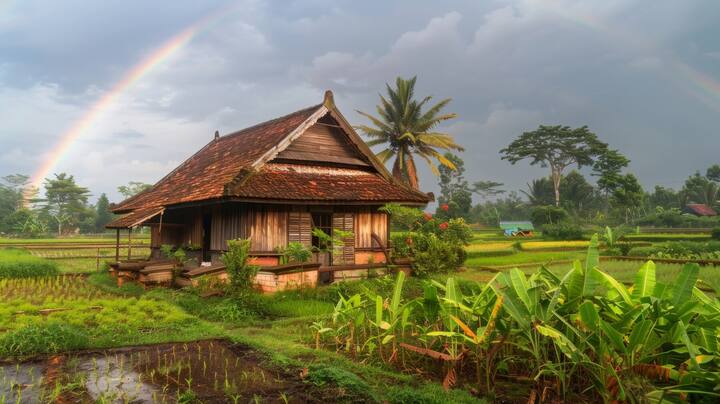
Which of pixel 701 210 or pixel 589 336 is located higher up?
pixel 701 210

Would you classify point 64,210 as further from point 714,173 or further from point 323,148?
point 714,173

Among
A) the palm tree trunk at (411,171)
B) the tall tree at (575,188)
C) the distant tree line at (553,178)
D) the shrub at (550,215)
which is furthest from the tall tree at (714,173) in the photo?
the palm tree trunk at (411,171)

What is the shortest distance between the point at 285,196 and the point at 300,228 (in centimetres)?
145

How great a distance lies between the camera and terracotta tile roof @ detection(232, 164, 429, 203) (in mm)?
12117

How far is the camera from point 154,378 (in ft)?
16.4

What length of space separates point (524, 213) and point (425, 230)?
5622 cm

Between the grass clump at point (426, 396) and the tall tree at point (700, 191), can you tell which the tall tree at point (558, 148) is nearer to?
the tall tree at point (700, 191)

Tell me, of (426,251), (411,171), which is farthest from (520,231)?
(426,251)

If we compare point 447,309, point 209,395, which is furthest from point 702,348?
point 209,395

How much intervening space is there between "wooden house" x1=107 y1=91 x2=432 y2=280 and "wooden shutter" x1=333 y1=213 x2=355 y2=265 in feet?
0.10

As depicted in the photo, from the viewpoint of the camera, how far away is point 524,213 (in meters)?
75.8

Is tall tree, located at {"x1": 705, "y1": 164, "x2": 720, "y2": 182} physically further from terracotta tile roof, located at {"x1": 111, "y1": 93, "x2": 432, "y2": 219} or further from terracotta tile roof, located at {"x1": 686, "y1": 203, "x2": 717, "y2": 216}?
terracotta tile roof, located at {"x1": 111, "y1": 93, "x2": 432, "y2": 219}

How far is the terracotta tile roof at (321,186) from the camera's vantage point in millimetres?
12117

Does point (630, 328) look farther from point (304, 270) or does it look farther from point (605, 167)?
point (605, 167)
